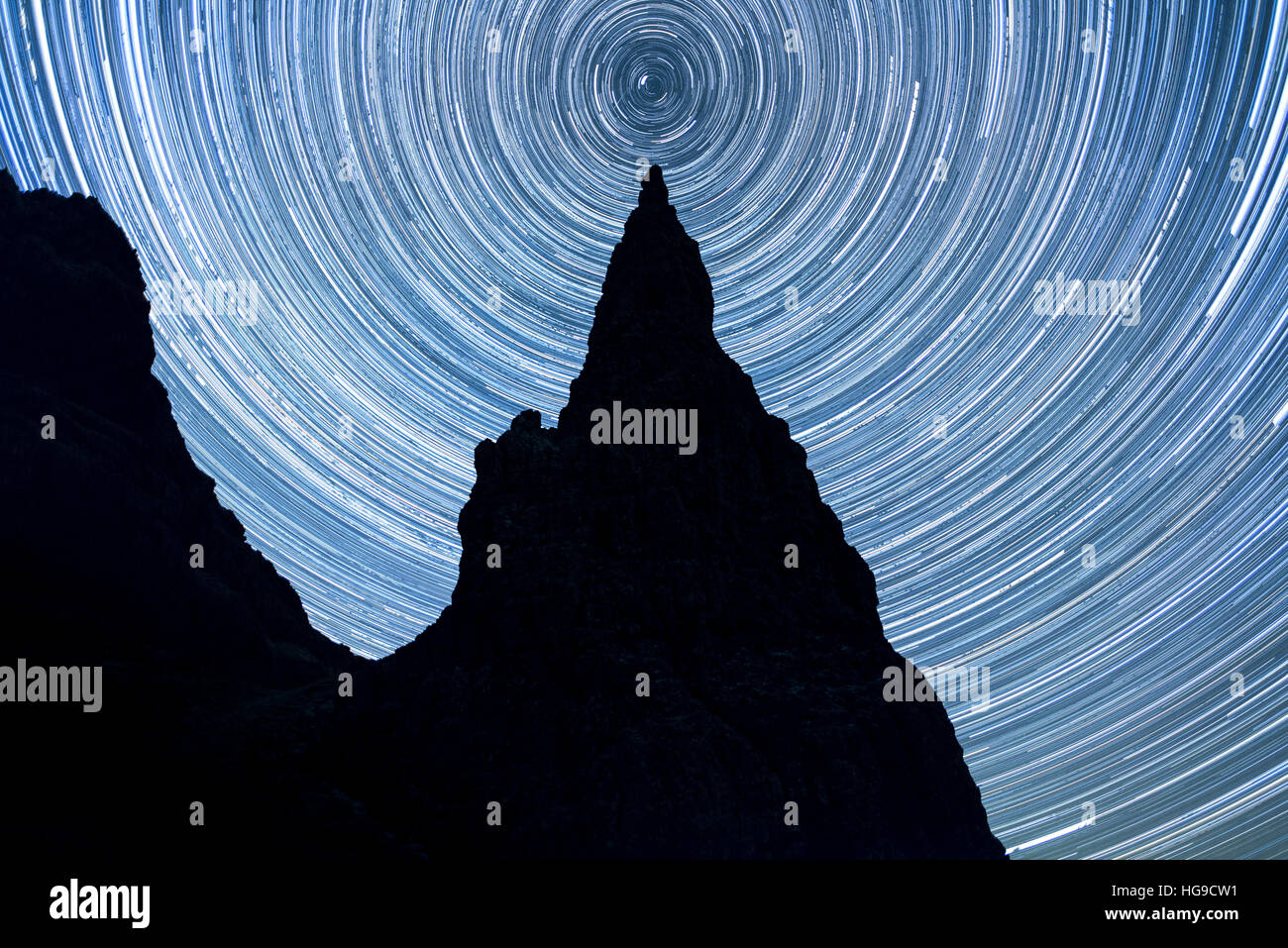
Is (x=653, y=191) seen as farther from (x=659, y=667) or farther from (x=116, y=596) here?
(x=116, y=596)

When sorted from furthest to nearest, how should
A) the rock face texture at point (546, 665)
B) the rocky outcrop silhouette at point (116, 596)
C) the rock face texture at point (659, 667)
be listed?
1. the rocky outcrop silhouette at point (116, 596)
2. the rock face texture at point (546, 665)
3. the rock face texture at point (659, 667)

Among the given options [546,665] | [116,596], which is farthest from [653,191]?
[116,596]

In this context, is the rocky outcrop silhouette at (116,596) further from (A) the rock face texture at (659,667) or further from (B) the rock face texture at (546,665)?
(A) the rock face texture at (659,667)

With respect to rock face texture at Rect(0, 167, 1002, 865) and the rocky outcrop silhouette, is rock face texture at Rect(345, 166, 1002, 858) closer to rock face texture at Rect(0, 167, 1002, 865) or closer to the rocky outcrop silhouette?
rock face texture at Rect(0, 167, 1002, 865)

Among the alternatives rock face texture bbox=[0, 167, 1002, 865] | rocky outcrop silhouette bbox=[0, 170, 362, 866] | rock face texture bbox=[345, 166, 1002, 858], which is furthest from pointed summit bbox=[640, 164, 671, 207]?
rocky outcrop silhouette bbox=[0, 170, 362, 866]

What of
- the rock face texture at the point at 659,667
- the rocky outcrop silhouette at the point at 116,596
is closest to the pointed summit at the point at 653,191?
the rock face texture at the point at 659,667
